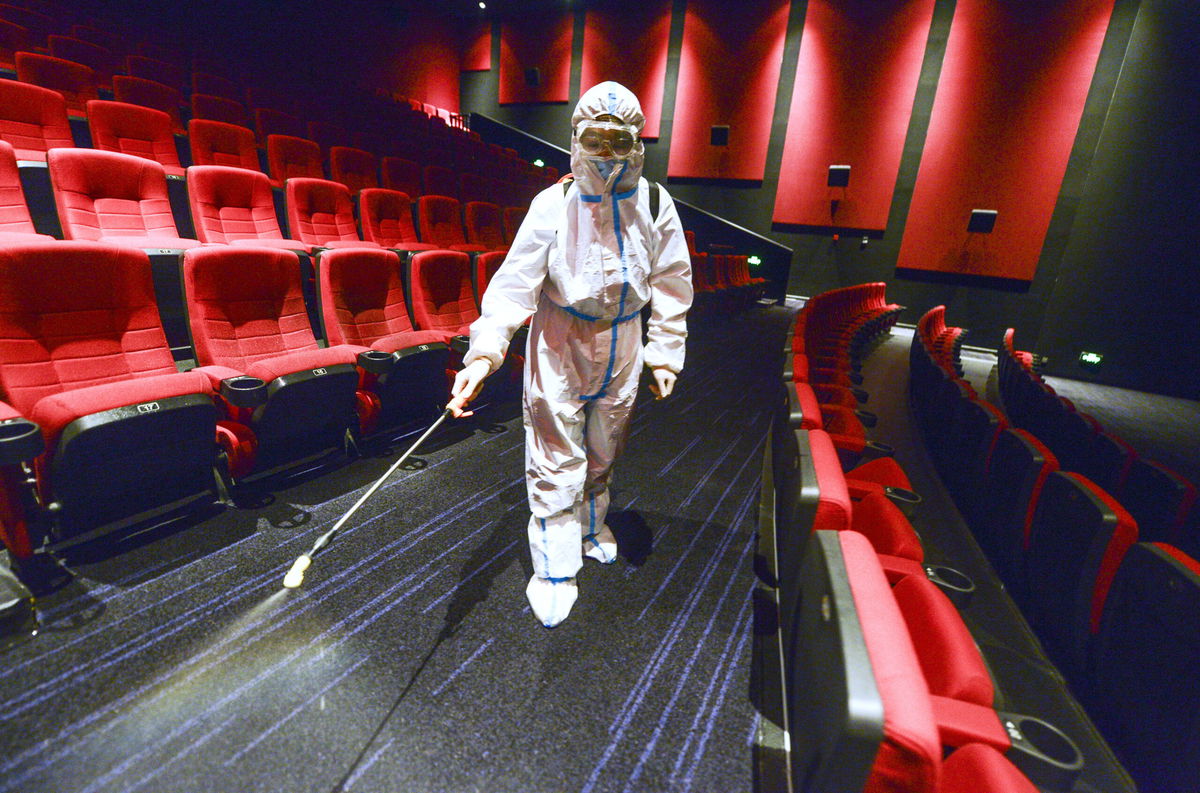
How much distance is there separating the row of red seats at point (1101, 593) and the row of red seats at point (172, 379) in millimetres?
1640

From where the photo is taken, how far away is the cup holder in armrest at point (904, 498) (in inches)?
45.5

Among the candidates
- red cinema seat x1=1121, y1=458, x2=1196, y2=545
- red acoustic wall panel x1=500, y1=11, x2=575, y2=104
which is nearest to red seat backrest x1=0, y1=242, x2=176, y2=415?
red cinema seat x1=1121, y1=458, x2=1196, y2=545

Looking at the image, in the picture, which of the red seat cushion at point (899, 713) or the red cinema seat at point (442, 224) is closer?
the red seat cushion at point (899, 713)

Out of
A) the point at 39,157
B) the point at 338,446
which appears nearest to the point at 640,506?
the point at 338,446

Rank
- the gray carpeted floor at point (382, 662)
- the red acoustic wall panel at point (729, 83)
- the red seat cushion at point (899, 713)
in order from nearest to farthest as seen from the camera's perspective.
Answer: the red seat cushion at point (899, 713) < the gray carpeted floor at point (382, 662) < the red acoustic wall panel at point (729, 83)

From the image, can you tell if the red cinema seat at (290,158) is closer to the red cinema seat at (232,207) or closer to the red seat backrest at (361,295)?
the red cinema seat at (232,207)

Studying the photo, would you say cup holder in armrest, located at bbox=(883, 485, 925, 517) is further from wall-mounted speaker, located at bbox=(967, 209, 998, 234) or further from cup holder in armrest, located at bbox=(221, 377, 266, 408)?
wall-mounted speaker, located at bbox=(967, 209, 998, 234)

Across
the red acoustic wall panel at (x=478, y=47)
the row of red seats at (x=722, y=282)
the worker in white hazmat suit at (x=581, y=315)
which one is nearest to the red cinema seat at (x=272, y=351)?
the worker in white hazmat suit at (x=581, y=315)

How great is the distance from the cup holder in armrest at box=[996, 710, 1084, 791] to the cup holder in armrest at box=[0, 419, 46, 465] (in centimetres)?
146

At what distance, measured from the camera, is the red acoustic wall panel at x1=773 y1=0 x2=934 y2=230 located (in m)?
5.82

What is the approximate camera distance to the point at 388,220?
2777mm

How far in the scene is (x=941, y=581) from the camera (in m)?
0.92

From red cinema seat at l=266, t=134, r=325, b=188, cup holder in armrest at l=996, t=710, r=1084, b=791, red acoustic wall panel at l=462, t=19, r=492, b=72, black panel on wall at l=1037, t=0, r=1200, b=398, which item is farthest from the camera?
red acoustic wall panel at l=462, t=19, r=492, b=72

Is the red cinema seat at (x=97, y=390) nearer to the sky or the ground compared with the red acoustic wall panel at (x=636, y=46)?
nearer to the ground
